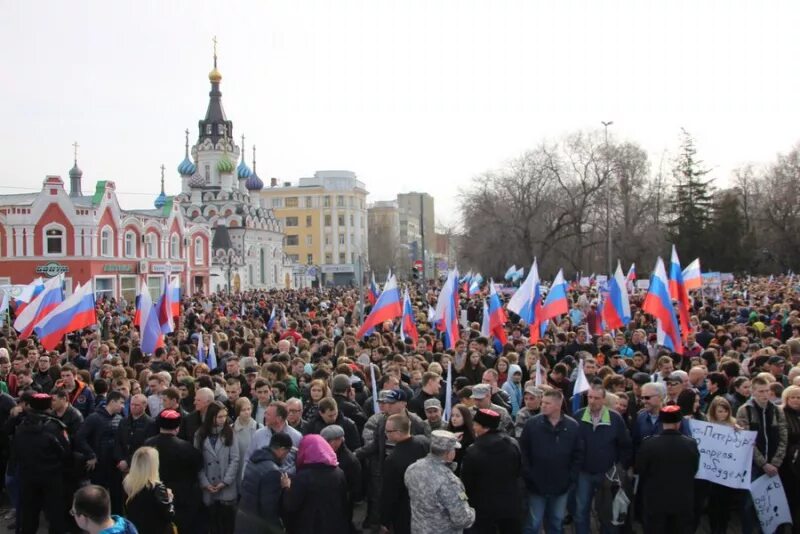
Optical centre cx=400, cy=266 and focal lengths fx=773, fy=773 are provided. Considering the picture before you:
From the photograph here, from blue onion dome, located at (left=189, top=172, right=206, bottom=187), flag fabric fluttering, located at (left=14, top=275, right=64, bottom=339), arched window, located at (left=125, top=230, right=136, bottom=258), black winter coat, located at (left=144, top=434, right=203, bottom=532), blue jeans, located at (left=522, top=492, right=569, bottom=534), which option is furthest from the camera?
blue onion dome, located at (left=189, top=172, right=206, bottom=187)

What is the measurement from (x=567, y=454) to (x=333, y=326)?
521 inches

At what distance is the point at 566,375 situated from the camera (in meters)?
9.19

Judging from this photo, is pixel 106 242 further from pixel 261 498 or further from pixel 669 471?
pixel 669 471

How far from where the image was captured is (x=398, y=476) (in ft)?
19.2

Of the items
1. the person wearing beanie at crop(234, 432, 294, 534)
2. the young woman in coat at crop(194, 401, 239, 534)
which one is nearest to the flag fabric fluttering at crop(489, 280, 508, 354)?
the young woman in coat at crop(194, 401, 239, 534)

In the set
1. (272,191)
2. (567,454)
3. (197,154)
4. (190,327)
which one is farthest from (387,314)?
(272,191)

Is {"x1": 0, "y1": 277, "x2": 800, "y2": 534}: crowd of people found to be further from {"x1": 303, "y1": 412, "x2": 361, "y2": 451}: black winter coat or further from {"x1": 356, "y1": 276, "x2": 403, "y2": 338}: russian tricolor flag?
{"x1": 356, "y1": 276, "x2": 403, "y2": 338}: russian tricolor flag

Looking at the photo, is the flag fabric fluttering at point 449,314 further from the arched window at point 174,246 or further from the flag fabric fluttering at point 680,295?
the arched window at point 174,246

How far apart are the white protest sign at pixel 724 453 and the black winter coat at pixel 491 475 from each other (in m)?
2.04

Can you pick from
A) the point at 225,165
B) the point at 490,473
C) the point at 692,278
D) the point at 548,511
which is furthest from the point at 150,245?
the point at 490,473

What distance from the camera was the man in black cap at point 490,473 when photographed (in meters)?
5.87

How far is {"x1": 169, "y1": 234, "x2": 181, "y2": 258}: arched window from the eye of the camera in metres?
Answer: 52.1

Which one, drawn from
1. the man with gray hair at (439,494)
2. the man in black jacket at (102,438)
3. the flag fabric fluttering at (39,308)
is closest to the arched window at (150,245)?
the flag fabric fluttering at (39,308)

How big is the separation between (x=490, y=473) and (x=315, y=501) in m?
1.34
